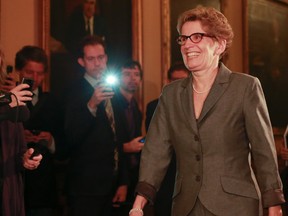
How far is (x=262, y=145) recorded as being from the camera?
2.42m

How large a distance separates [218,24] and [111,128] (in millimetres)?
1443

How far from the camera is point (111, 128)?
3.72m

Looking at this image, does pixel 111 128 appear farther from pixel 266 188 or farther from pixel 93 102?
pixel 266 188

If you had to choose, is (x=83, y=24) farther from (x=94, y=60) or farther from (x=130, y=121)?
(x=94, y=60)

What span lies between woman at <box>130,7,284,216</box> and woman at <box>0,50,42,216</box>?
778 mm

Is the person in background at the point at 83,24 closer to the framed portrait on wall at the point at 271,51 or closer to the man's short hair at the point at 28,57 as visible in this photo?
the man's short hair at the point at 28,57

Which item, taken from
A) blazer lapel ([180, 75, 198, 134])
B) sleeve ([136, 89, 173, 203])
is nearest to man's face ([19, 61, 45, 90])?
sleeve ([136, 89, 173, 203])

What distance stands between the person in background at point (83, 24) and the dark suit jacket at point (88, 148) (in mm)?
1263

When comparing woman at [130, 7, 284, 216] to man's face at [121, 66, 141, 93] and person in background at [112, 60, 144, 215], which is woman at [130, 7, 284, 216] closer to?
person in background at [112, 60, 144, 215]

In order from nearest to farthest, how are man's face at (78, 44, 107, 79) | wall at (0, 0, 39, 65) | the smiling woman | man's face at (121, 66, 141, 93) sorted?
man's face at (78, 44, 107, 79) < wall at (0, 0, 39, 65) < man's face at (121, 66, 141, 93) < the smiling woman

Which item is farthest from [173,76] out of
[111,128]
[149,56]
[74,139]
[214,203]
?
[214,203]

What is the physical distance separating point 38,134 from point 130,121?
1190 millimetres

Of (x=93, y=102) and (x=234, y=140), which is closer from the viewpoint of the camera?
(x=234, y=140)

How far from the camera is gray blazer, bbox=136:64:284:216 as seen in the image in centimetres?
241
